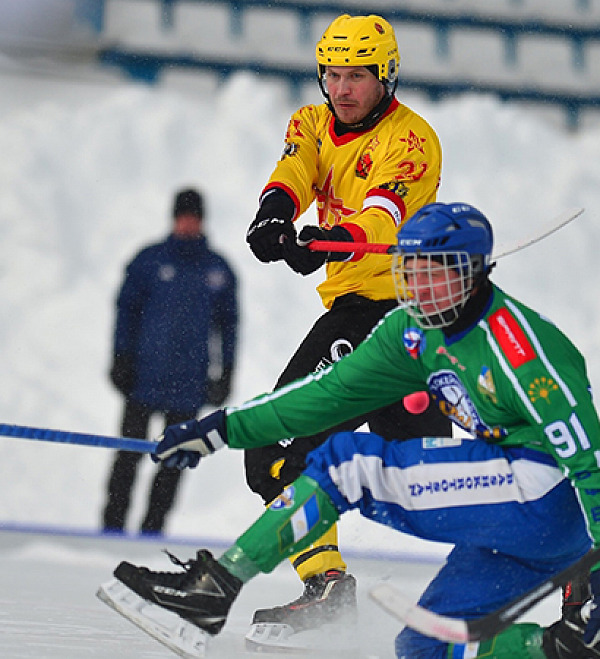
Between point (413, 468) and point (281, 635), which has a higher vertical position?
point (413, 468)

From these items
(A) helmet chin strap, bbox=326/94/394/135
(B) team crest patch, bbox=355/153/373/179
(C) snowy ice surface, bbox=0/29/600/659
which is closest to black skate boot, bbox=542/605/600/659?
(B) team crest patch, bbox=355/153/373/179

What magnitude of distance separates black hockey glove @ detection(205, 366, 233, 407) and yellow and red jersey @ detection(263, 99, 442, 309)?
1.37 meters

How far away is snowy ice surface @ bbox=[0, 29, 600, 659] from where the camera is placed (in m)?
4.67

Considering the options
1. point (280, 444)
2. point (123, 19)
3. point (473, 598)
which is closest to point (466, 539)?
point (473, 598)

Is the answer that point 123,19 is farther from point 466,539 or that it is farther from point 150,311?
point 466,539

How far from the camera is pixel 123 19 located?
6.39 metres

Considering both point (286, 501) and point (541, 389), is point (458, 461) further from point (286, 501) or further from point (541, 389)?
point (286, 501)

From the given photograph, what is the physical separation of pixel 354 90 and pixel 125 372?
1877 millimetres

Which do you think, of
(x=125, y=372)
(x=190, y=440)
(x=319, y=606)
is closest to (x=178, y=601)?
(x=190, y=440)

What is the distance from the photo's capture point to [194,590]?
2.11 m

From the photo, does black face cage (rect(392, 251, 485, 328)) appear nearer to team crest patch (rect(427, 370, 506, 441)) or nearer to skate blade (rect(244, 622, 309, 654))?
team crest patch (rect(427, 370, 506, 441))

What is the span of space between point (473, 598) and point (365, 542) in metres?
2.48

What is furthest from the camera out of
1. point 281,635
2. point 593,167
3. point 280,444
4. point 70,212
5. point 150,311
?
point 593,167

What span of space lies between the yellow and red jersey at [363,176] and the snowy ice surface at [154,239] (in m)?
1.28
